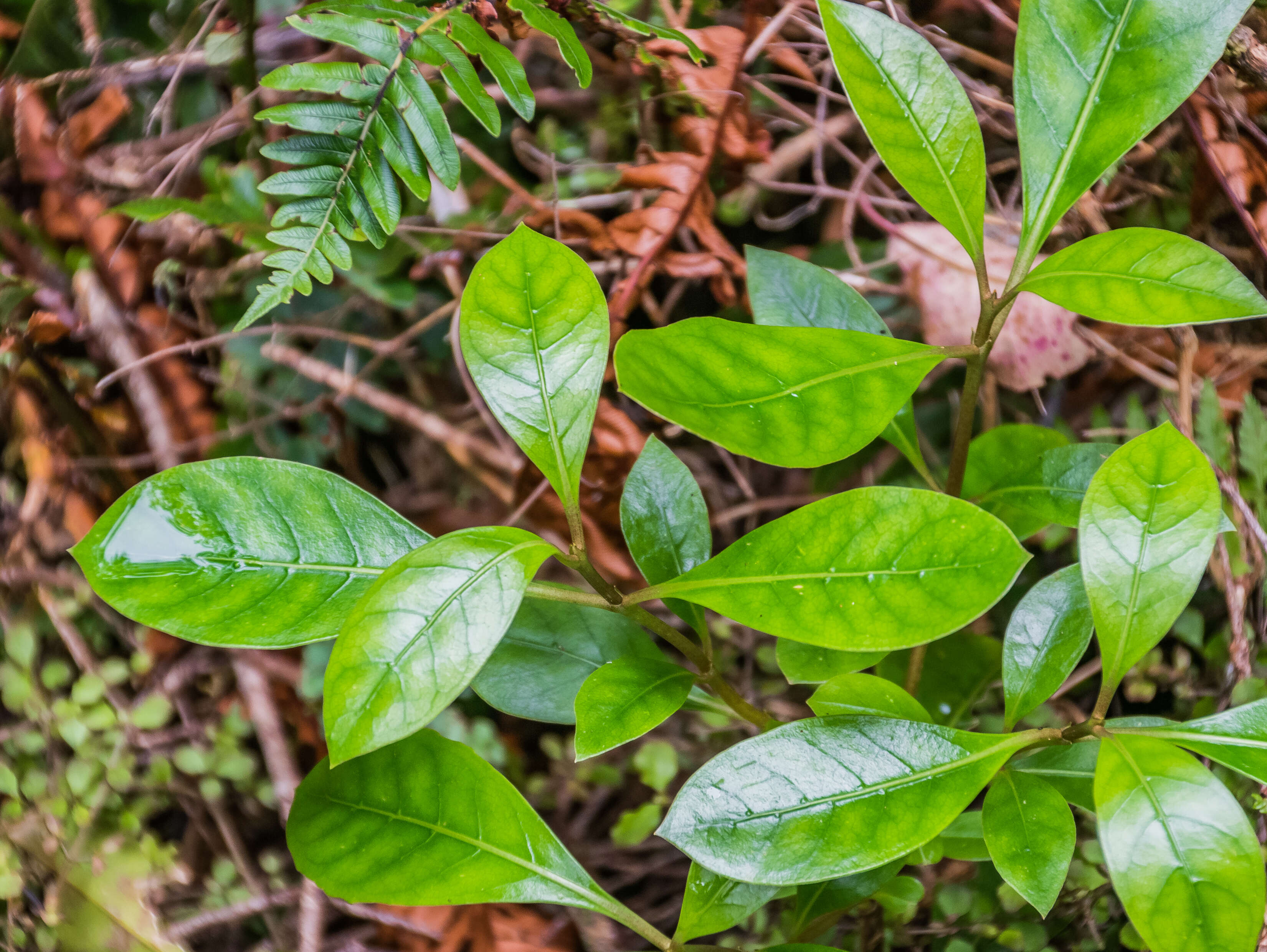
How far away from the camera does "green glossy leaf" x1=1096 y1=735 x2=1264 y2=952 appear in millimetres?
521

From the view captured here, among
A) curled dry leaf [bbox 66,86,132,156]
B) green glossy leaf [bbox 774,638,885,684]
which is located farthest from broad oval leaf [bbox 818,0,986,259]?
curled dry leaf [bbox 66,86,132,156]

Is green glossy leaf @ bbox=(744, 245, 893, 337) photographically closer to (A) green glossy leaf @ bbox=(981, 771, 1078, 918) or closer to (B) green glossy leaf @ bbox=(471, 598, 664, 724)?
(B) green glossy leaf @ bbox=(471, 598, 664, 724)

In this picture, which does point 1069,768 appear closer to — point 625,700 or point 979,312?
point 625,700

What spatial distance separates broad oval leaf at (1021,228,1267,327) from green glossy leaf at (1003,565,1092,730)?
0.74 ft

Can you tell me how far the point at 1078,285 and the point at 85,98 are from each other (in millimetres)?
1635

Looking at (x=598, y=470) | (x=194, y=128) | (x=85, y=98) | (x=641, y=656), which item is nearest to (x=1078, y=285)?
(x=641, y=656)

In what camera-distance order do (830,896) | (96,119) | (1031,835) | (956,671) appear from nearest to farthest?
(1031,835), (830,896), (956,671), (96,119)

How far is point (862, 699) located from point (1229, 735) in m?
0.27

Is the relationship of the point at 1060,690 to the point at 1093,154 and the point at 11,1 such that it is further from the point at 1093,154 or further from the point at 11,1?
the point at 11,1

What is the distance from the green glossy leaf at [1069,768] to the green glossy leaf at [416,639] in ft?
1.59

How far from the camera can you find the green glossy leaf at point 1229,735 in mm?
580

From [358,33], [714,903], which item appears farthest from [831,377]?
[358,33]

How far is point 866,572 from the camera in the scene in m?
0.58

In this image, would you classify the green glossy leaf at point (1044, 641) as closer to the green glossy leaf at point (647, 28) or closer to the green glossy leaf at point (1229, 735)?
the green glossy leaf at point (1229, 735)
